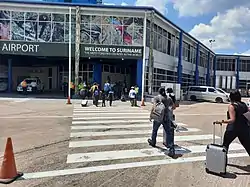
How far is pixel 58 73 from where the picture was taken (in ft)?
129

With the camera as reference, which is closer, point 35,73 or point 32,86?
point 32,86

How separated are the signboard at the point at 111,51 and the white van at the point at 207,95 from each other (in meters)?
9.38

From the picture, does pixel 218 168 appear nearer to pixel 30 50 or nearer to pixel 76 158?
pixel 76 158

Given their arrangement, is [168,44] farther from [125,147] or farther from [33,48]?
[125,147]

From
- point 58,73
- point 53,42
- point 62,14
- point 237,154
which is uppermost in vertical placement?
point 62,14

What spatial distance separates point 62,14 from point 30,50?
4.63m

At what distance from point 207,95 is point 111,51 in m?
12.2

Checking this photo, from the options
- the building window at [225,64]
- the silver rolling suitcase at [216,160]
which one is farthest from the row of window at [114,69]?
the building window at [225,64]

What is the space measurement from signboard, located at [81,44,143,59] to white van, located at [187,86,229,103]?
9.38 meters

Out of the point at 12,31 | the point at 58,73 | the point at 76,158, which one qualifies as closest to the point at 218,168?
the point at 76,158

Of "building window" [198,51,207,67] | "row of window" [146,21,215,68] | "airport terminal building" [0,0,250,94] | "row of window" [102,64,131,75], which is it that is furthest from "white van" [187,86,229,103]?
"building window" [198,51,207,67]

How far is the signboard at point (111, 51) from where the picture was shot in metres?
26.5

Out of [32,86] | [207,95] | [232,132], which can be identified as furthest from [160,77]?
[232,132]

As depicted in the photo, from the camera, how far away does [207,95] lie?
1230 inches
